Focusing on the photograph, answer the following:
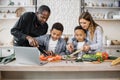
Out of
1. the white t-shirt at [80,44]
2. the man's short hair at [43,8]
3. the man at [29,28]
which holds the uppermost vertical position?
the man's short hair at [43,8]

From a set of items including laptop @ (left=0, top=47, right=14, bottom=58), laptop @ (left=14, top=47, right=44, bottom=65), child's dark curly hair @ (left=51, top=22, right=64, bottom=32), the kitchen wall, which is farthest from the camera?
laptop @ (left=0, top=47, right=14, bottom=58)

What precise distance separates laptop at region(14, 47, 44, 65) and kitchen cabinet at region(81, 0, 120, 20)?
2.07 metres

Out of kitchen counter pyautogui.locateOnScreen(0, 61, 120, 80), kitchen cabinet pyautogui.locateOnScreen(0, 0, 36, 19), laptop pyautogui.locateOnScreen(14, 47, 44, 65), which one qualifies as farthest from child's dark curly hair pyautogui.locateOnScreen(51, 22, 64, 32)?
laptop pyautogui.locateOnScreen(14, 47, 44, 65)

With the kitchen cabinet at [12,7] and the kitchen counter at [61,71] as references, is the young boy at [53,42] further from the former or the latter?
the kitchen cabinet at [12,7]

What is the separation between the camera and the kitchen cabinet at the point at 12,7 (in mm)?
3975

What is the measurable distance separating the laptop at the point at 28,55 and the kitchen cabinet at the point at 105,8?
2.07 meters

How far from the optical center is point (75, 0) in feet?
12.6

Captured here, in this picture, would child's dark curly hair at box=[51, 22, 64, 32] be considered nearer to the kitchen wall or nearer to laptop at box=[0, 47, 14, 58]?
the kitchen wall

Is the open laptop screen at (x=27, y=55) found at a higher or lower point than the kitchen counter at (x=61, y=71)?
higher

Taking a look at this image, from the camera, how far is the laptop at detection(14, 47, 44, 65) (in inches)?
85.0

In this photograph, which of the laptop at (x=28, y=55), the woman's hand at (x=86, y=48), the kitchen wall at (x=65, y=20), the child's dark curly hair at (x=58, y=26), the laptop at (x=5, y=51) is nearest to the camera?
the laptop at (x=28, y=55)

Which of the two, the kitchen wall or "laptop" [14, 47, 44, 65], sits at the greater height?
the kitchen wall

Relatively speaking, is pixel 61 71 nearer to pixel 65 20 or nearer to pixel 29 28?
pixel 29 28

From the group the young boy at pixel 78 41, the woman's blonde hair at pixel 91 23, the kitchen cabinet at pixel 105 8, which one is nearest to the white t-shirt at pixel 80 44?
the young boy at pixel 78 41
